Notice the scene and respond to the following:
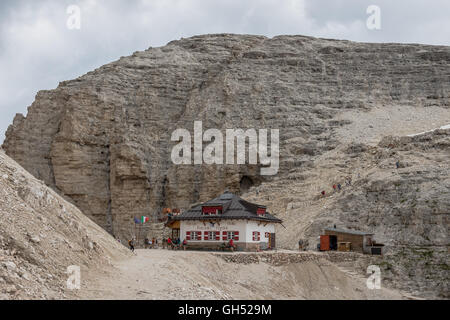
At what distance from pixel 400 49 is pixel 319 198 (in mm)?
48623

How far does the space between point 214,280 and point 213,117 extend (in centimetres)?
4898

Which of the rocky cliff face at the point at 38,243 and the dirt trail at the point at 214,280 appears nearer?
the rocky cliff face at the point at 38,243

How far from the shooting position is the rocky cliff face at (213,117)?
69625 mm

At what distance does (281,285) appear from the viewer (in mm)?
34719

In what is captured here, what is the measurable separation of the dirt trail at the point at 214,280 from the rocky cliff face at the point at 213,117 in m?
21.7

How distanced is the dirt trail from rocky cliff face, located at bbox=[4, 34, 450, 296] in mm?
21709

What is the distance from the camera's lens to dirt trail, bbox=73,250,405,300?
72.8ft

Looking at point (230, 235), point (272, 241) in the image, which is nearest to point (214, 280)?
point (230, 235)

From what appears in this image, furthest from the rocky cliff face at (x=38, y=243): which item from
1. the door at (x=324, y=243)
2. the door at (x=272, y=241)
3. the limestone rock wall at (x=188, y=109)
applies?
the limestone rock wall at (x=188, y=109)

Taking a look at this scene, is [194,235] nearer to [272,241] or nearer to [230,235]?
[230,235]

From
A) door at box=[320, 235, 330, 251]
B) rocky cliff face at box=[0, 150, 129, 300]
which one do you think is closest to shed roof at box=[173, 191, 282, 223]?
door at box=[320, 235, 330, 251]

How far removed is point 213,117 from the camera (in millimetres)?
77438

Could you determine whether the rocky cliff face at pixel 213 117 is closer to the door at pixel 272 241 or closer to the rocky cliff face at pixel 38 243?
the door at pixel 272 241
